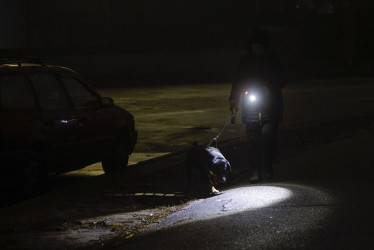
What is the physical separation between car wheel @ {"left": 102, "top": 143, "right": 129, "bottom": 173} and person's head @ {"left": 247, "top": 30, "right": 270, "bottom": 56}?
2649 millimetres

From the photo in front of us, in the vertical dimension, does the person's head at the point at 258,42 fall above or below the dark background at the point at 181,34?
above

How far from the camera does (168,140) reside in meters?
15.5

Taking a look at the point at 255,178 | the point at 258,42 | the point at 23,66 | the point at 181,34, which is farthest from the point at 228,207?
the point at 181,34

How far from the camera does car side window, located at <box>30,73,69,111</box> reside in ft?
32.9

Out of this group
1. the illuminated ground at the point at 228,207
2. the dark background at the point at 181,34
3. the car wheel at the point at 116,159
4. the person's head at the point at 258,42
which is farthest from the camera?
the dark background at the point at 181,34

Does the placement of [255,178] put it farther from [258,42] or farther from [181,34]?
[181,34]

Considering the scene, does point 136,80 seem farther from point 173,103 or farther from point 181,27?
point 173,103

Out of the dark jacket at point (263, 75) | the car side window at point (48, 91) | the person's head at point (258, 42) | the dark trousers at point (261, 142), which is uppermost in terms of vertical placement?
the person's head at point (258, 42)


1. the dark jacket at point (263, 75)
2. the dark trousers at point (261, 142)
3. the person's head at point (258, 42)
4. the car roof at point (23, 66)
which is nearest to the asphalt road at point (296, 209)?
the dark trousers at point (261, 142)

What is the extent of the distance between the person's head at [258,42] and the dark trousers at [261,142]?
2.83 feet

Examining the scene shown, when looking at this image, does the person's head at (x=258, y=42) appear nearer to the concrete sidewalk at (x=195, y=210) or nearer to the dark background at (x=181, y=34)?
the concrete sidewalk at (x=195, y=210)

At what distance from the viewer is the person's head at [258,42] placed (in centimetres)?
971

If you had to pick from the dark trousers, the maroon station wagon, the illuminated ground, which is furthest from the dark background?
the dark trousers

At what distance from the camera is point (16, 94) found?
9719 millimetres
